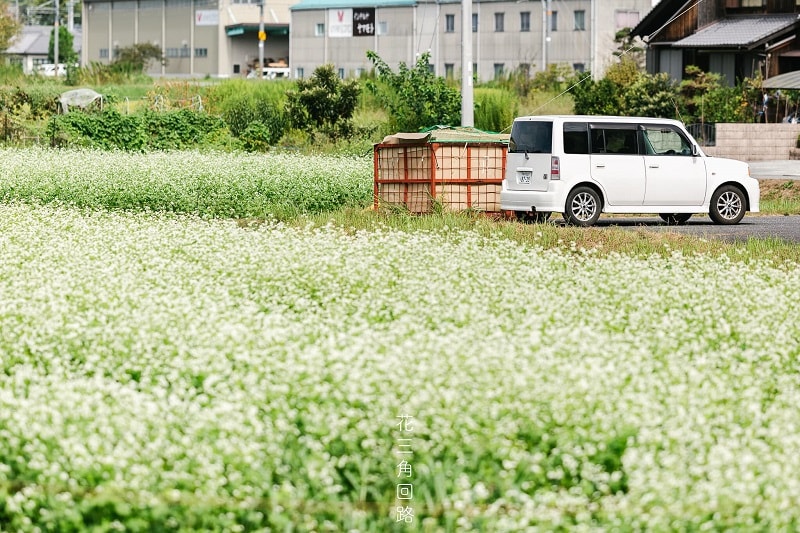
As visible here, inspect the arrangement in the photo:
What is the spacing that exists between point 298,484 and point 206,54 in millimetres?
91493

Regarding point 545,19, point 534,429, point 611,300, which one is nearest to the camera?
point 534,429

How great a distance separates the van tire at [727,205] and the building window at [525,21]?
49640mm

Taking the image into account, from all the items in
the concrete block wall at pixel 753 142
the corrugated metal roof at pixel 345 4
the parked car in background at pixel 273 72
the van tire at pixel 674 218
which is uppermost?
the corrugated metal roof at pixel 345 4

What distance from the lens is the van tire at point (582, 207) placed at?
2047cm

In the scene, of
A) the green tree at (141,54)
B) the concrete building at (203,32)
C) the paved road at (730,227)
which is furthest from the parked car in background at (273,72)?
the paved road at (730,227)

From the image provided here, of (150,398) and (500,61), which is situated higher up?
(500,61)

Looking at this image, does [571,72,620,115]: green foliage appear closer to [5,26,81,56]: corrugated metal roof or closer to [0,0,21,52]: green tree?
[0,0,21,52]: green tree

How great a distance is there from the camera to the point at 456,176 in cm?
2067

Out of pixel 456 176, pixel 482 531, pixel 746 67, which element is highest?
pixel 746 67

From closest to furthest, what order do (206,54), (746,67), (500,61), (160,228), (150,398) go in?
(150,398) < (160,228) < (746,67) < (500,61) < (206,54)

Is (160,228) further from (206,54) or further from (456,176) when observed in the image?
(206,54)

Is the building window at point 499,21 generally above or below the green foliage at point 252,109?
above

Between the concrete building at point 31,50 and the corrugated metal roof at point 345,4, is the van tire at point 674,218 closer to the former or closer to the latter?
the corrugated metal roof at point 345,4

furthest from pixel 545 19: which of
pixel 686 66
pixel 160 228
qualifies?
pixel 160 228
